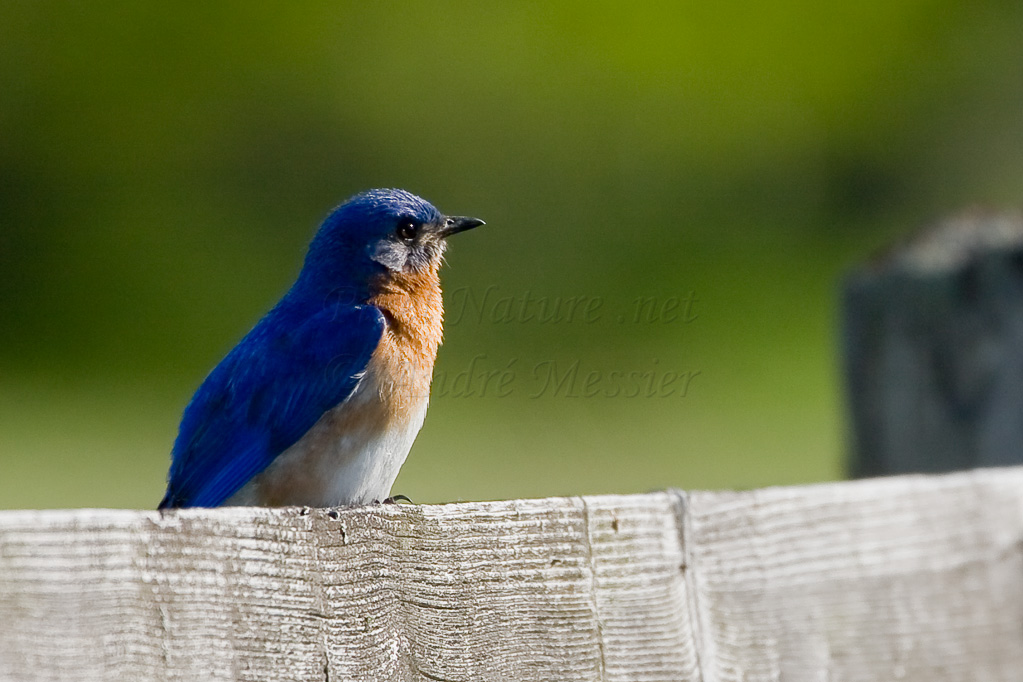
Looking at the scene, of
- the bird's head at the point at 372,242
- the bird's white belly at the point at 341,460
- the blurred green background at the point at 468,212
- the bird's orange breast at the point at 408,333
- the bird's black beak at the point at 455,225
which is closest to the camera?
the bird's white belly at the point at 341,460

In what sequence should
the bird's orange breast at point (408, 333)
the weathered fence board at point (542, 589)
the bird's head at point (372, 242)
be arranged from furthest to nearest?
1. the bird's head at point (372, 242)
2. the bird's orange breast at point (408, 333)
3. the weathered fence board at point (542, 589)

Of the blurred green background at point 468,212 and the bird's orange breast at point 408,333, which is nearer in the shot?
the bird's orange breast at point 408,333

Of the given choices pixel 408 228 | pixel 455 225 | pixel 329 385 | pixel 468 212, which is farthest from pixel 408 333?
pixel 468 212

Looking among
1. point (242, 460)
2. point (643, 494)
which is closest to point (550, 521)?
point (643, 494)

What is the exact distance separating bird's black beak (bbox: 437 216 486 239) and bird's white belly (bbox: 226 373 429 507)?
0.76 m

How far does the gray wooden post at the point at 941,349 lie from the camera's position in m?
3.71

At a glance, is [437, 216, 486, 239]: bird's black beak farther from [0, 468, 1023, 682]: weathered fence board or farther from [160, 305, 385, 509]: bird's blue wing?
[0, 468, 1023, 682]: weathered fence board

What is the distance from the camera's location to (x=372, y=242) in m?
3.94

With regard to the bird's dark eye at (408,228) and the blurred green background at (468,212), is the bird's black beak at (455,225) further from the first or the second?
the blurred green background at (468,212)

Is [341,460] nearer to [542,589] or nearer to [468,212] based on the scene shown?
[542,589]

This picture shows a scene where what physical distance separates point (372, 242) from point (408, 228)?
0.15m

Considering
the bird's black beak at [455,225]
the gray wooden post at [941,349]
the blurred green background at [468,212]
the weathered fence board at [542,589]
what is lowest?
the weathered fence board at [542,589]

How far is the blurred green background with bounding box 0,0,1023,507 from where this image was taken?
8273 mm

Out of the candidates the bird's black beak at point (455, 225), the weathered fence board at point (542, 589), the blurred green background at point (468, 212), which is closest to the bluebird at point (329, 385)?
A: the bird's black beak at point (455, 225)
